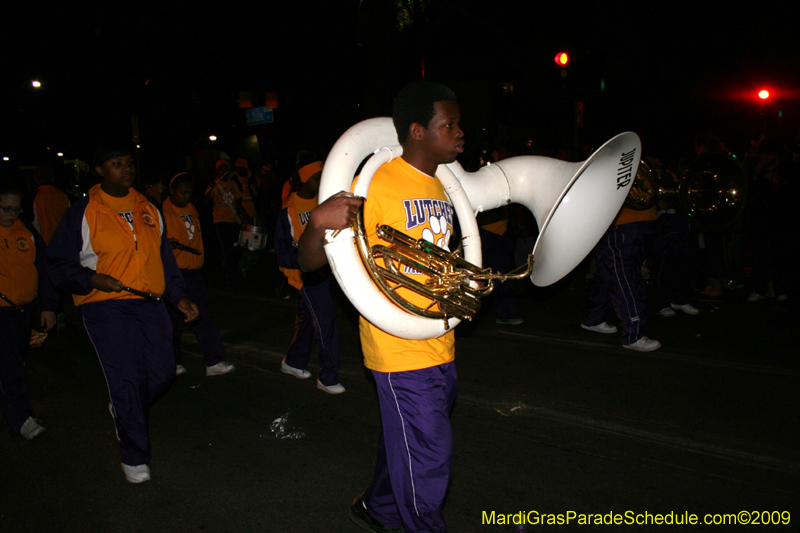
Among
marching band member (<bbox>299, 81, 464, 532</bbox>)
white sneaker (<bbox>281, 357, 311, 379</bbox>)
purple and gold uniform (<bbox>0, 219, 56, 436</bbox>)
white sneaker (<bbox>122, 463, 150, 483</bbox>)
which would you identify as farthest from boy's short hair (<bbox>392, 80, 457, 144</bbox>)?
white sneaker (<bbox>281, 357, 311, 379</bbox>)

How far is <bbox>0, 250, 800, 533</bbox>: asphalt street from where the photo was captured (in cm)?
329

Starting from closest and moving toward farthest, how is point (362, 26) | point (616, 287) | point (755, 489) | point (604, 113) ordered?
point (755, 489) < point (616, 287) < point (362, 26) < point (604, 113)

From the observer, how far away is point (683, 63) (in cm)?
2098

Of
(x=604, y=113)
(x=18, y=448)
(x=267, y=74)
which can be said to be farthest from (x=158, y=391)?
→ (x=604, y=113)

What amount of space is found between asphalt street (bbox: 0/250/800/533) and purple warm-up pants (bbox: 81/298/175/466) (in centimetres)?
37

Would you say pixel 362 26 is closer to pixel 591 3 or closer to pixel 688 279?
pixel 688 279

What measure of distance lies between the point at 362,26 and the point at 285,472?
28.8 ft

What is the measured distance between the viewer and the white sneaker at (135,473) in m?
3.64

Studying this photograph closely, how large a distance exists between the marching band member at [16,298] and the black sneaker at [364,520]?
2.55 m

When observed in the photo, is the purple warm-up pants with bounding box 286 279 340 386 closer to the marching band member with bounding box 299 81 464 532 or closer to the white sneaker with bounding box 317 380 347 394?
the white sneaker with bounding box 317 380 347 394

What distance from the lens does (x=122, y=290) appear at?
3.40 m

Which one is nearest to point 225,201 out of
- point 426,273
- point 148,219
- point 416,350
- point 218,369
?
point 218,369

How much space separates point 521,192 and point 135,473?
292cm

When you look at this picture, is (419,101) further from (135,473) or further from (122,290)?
(135,473)
